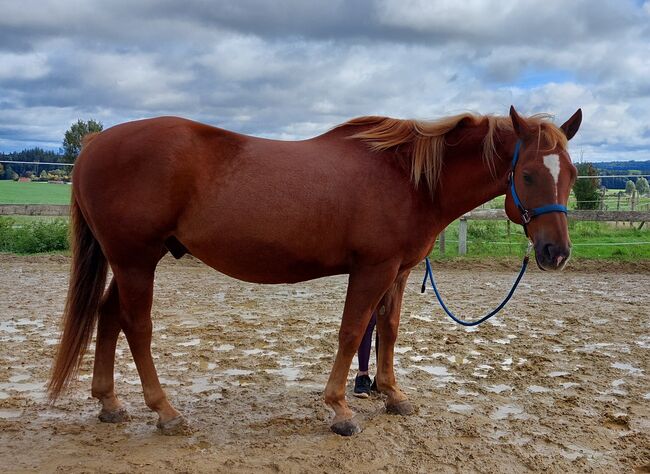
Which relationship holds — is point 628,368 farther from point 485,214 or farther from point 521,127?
point 485,214

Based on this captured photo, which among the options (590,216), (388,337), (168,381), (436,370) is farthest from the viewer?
(590,216)

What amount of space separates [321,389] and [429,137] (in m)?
2.09

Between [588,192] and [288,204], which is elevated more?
[588,192]

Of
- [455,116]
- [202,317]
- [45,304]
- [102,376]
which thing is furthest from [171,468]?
[45,304]

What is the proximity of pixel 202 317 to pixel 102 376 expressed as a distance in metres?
2.73

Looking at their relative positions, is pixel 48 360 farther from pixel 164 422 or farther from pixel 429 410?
pixel 429 410

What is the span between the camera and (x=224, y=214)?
335 centimetres

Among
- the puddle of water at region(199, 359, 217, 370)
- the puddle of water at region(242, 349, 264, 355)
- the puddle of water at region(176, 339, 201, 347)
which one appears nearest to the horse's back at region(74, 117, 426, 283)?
the puddle of water at region(199, 359, 217, 370)

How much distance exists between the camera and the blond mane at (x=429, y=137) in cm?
350

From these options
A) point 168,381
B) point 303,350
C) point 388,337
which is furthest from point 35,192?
point 388,337

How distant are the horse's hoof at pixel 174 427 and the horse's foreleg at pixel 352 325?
0.92 meters

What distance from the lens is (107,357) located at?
3758 millimetres

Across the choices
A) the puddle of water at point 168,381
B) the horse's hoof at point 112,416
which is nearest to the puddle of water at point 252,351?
the puddle of water at point 168,381

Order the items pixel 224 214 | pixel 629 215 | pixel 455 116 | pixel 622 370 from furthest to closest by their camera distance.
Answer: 1. pixel 629 215
2. pixel 622 370
3. pixel 455 116
4. pixel 224 214
